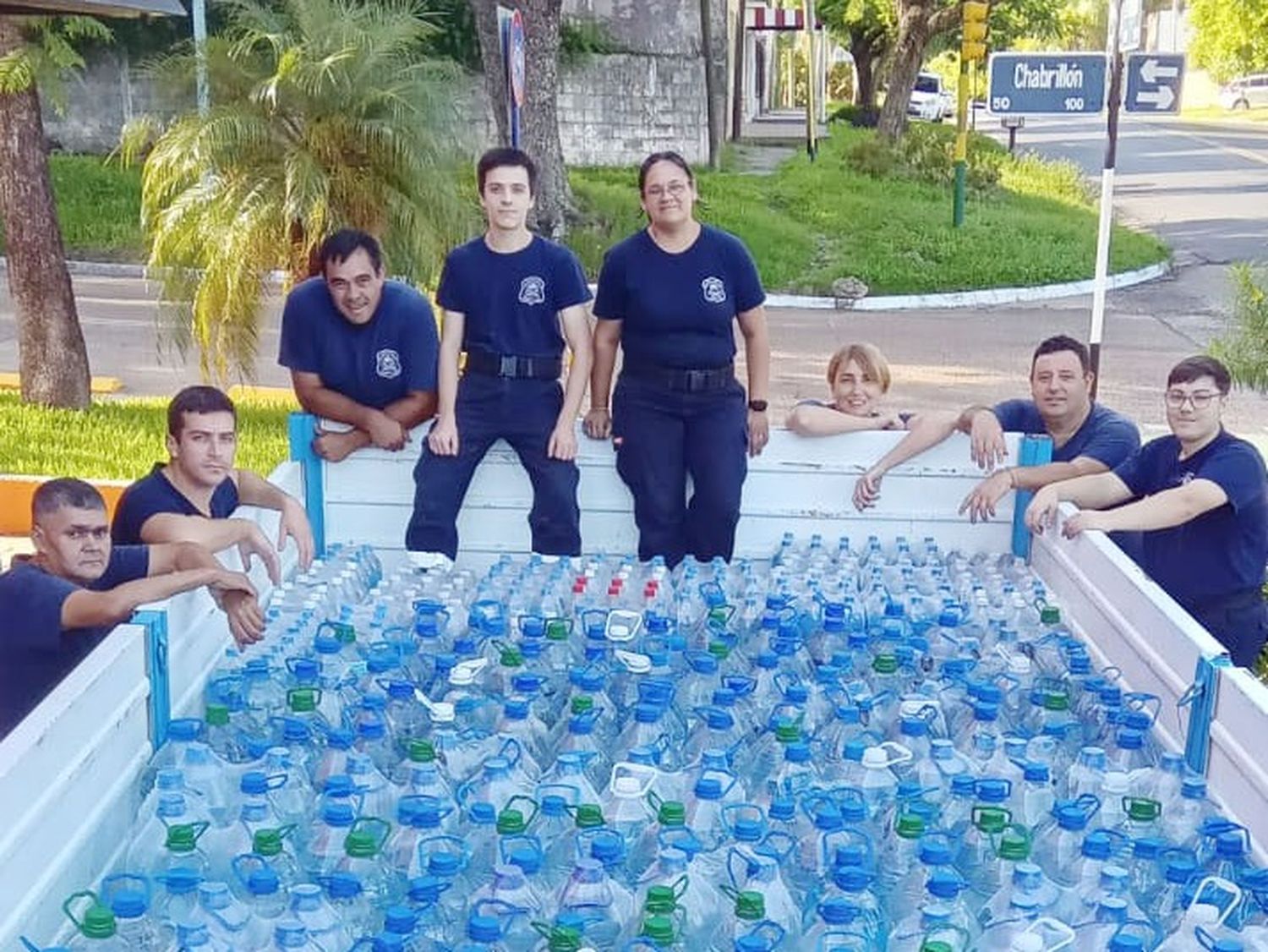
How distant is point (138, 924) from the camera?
228 centimetres

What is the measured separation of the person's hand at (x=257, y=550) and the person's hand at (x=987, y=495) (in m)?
2.16

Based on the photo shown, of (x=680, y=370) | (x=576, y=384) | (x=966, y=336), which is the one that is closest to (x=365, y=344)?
(x=576, y=384)

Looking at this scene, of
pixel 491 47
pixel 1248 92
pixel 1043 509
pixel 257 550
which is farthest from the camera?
pixel 1248 92

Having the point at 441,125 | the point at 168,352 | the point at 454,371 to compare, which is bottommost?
the point at 168,352

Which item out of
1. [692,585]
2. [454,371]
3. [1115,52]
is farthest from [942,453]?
[1115,52]

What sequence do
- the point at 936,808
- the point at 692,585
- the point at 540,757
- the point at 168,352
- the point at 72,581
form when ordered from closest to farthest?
the point at 936,808 → the point at 540,757 → the point at 72,581 → the point at 692,585 → the point at 168,352

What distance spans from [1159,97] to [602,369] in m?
4.69

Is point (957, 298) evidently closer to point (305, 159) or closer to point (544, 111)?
point (544, 111)

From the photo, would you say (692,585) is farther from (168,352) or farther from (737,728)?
(168,352)

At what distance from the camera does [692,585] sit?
4.03 metres

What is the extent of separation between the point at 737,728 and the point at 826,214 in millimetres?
17281

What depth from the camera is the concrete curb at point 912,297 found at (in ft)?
50.0

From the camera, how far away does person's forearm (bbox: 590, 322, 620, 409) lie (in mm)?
4742

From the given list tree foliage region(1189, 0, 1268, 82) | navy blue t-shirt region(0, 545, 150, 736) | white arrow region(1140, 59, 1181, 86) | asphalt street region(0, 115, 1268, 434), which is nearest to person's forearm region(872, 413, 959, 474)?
navy blue t-shirt region(0, 545, 150, 736)
